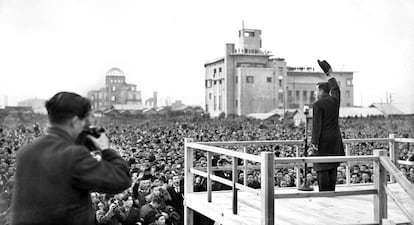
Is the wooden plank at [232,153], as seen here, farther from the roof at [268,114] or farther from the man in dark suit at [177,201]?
the roof at [268,114]

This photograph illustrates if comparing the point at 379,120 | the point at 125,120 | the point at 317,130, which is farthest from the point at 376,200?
the point at 125,120

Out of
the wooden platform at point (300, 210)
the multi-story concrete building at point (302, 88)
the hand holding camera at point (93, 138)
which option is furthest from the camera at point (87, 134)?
the multi-story concrete building at point (302, 88)

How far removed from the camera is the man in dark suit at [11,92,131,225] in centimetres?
245

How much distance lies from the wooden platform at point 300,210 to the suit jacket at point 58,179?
2508 mm

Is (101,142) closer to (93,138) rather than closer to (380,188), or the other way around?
(93,138)

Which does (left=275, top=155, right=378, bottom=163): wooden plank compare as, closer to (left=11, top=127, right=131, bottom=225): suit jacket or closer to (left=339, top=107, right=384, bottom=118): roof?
(left=11, top=127, right=131, bottom=225): suit jacket

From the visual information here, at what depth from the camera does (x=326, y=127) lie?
554 cm

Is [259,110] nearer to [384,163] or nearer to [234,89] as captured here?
[234,89]

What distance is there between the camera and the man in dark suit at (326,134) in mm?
5391

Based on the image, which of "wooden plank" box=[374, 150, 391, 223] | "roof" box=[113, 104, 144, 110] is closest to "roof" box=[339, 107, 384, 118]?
"roof" box=[113, 104, 144, 110]

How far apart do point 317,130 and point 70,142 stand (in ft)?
11.2

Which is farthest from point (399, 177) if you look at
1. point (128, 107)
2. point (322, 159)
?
point (128, 107)

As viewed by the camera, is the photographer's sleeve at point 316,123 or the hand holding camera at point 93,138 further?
the photographer's sleeve at point 316,123

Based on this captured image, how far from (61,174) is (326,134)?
3.62 metres
